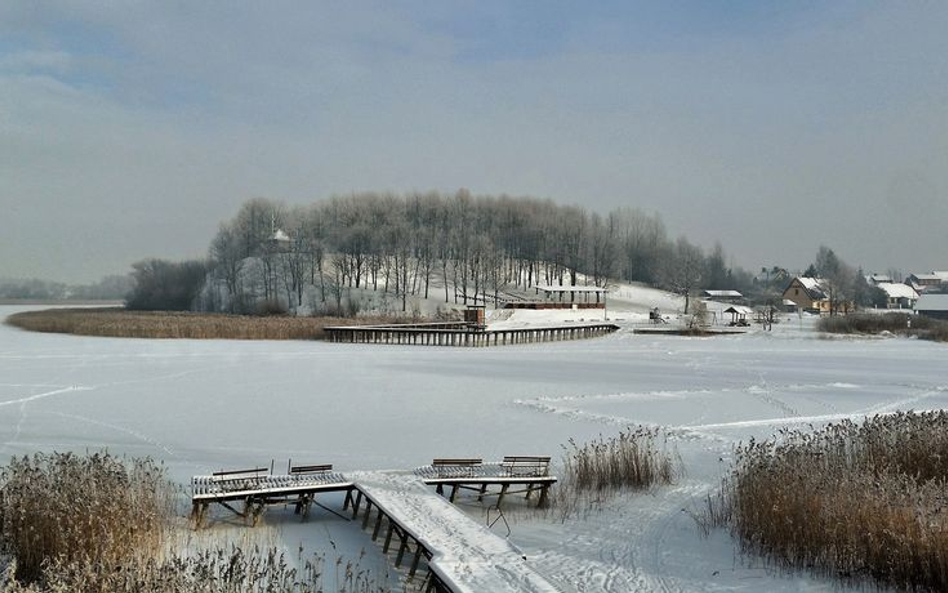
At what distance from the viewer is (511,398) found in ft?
69.2

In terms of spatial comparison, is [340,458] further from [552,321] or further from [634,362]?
[552,321]

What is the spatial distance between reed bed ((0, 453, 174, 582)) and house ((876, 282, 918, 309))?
121m

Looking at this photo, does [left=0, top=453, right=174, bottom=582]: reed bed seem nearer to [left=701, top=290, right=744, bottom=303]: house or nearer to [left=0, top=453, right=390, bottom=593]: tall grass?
[left=0, top=453, right=390, bottom=593]: tall grass

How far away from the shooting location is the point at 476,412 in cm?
1845

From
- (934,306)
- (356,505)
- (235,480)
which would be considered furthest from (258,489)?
(934,306)

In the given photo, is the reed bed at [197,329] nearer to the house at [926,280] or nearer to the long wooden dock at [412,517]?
the long wooden dock at [412,517]

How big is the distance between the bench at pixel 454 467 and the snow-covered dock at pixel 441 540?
43cm

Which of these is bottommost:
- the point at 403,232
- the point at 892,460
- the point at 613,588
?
the point at 613,588

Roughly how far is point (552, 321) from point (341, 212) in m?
36.6

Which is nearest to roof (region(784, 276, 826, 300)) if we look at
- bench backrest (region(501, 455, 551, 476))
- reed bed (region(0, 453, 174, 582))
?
bench backrest (region(501, 455, 551, 476))

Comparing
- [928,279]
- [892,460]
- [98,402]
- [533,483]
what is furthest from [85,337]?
[928,279]

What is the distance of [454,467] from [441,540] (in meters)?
3.30

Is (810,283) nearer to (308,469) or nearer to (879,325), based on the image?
(879,325)

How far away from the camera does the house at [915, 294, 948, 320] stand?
258 ft
